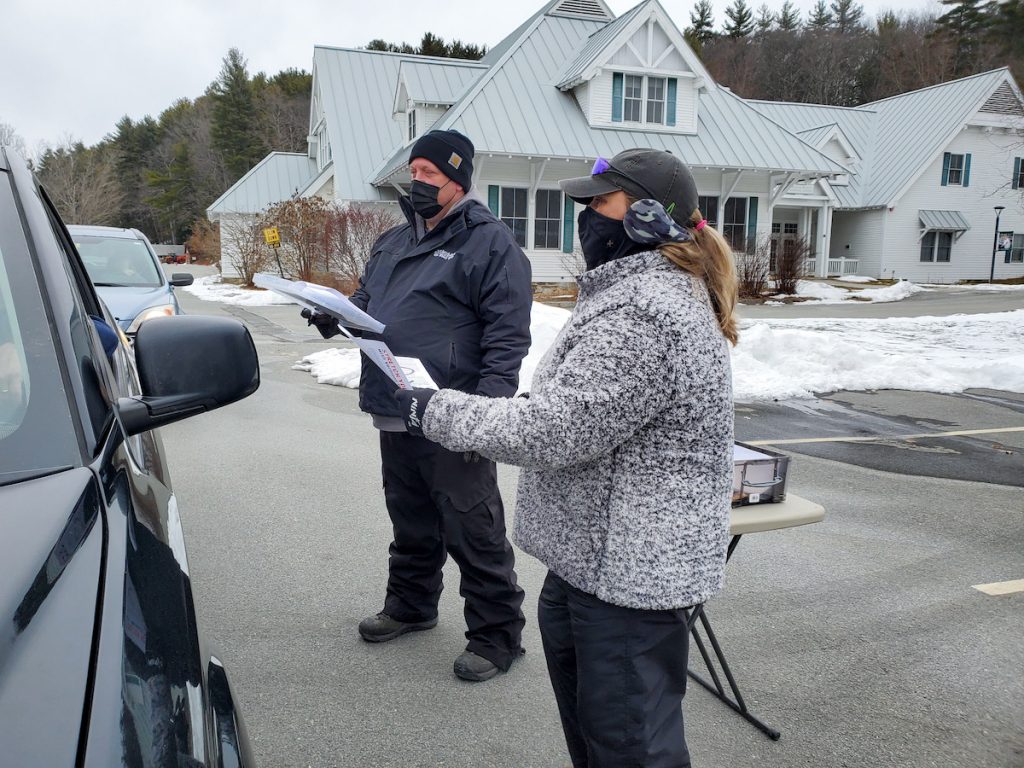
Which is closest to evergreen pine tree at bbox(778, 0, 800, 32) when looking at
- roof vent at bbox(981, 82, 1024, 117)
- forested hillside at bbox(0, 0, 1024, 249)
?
forested hillside at bbox(0, 0, 1024, 249)

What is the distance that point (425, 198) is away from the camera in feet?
10.3

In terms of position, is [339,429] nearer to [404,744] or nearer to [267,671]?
[267,671]

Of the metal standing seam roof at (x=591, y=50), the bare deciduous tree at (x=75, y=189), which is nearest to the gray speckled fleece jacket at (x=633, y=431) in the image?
the metal standing seam roof at (x=591, y=50)

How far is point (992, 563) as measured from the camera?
450 cm

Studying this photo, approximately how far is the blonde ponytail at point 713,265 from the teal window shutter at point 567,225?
2228 centimetres

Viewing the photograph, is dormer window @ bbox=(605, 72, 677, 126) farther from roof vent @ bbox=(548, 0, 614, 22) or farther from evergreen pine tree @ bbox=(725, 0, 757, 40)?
evergreen pine tree @ bbox=(725, 0, 757, 40)

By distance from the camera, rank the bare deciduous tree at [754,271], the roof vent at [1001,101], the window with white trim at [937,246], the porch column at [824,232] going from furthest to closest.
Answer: the window with white trim at [937,246]
the roof vent at [1001,101]
the porch column at [824,232]
the bare deciduous tree at [754,271]

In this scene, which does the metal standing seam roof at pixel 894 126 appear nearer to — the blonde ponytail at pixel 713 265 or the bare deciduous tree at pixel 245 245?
the bare deciduous tree at pixel 245 245

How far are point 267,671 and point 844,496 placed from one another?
416 cm

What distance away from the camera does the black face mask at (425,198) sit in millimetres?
3139

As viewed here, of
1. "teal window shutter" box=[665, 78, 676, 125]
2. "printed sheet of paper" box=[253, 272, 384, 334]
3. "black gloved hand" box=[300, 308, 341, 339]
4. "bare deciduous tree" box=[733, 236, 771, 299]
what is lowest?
"bare deciduous tree" box=[733, 236, 771, 299]

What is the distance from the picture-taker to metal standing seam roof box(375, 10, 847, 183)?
22359mm

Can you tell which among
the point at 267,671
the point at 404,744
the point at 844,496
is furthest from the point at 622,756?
the point at 844,496

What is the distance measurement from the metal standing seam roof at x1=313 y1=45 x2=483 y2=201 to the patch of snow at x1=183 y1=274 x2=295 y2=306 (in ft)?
13.9
